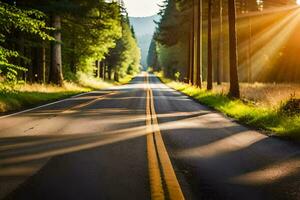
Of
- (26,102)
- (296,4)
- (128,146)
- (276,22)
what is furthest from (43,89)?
(296,4)

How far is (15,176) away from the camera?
598 centimetres

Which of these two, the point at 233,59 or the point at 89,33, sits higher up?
the point at 89,33

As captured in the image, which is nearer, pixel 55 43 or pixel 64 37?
pixel 55 43

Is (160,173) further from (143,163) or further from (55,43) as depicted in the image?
(55,43)

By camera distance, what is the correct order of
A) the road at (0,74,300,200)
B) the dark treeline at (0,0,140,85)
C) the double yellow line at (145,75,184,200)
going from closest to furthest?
the double yellow line at (145,75,184,200) → the road at (0,74,300,200) → the dark treeline at (0,0,140,85)

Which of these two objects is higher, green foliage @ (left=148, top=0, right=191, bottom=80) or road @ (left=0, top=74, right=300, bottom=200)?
green foliage @ (left=148, top=0, right=191, bottom=80)

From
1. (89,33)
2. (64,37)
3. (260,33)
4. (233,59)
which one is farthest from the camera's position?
(260,33)

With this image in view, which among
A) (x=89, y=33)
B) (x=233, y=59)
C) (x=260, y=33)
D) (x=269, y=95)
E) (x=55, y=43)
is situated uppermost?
(x=260, y=33)

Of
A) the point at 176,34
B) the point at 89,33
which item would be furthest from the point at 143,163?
the point at 176,34

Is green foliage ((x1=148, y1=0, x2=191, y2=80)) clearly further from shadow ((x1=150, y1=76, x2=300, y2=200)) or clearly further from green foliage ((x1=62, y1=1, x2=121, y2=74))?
shadow ((x1=150, y1=76, x2=300, y2=200))

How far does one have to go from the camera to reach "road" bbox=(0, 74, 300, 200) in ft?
17.4

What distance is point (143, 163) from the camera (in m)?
6.98

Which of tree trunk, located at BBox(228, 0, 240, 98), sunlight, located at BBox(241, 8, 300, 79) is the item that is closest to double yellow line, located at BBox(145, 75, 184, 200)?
tree trunk, located at BBox(228, 0, 240, 98)

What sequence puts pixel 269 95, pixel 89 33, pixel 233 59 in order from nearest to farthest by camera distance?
pixel 269 95 → pixel 233 59 → pixel 89 33
